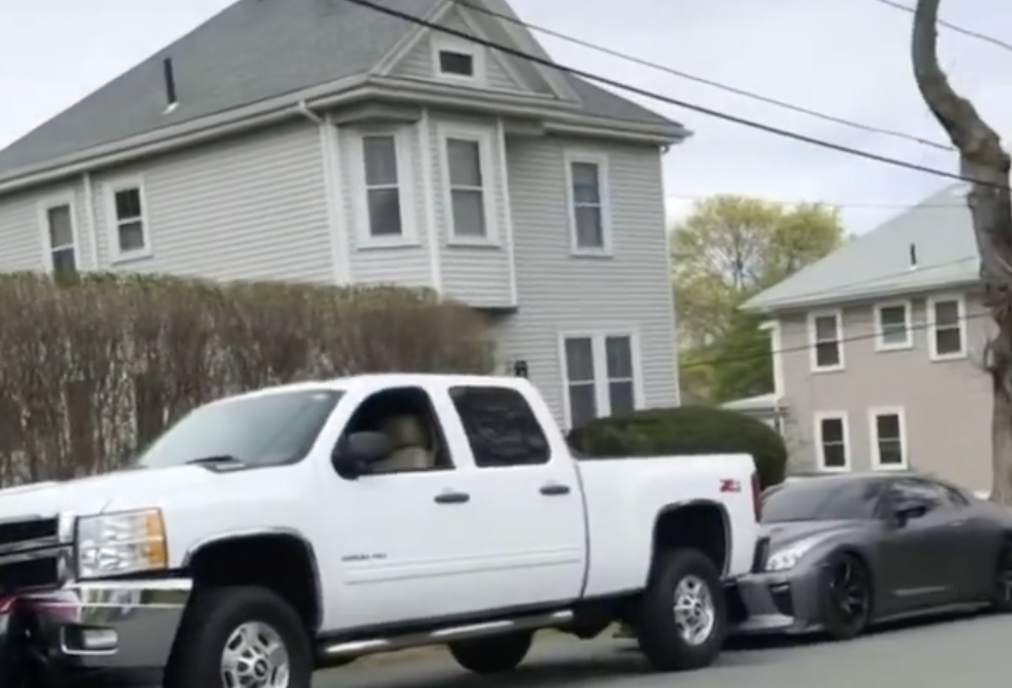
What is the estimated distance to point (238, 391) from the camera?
61.0ft

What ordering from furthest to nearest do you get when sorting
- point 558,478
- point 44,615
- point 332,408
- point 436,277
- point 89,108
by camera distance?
point 89,108, point 436,277, point 558,478, point 332,408, point 44,615

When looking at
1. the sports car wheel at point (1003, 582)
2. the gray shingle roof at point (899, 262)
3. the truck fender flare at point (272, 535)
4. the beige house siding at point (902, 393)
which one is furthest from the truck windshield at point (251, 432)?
the gray shingle roof at point (899, 262)

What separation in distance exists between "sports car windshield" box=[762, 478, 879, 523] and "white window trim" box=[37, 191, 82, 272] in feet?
59.2

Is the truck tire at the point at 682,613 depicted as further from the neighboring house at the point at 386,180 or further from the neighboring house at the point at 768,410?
the neighboring house at the point at 768,410

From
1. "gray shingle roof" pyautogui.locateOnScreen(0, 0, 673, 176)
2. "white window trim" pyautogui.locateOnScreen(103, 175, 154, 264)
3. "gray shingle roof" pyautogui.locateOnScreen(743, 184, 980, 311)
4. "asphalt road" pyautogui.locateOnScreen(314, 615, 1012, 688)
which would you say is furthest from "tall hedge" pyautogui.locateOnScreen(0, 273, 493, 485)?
"gray shingle roof" pyautogui.locateOnScreen(743, 184, 980, 311)

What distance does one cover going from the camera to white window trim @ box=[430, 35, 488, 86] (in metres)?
28.0

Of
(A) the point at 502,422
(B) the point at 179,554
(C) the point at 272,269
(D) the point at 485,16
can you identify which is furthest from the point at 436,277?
(B) the point at 179,554

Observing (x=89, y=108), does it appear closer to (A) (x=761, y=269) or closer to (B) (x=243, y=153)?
(B) (x=243, y=153)

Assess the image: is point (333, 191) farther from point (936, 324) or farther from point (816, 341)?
point (816, 341)

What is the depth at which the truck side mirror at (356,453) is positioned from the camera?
10.5 metres

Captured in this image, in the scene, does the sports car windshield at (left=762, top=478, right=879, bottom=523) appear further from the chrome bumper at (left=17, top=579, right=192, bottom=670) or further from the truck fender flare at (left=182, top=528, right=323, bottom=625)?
the chrome bumper at (left=17, top=579, right=192, bottom=670)

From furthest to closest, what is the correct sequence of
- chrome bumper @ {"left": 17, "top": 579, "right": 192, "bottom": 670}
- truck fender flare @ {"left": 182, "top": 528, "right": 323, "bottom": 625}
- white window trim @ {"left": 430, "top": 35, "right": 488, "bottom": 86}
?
white window trim @ {"left": 430, "top": 35, "right": 488, "bottom": 86} → truck fender flare @ {"left": 182, "top": 528, "right": 323, "bottom": 625} → chrome bumper @ {"left": 17, "top": 579, "right": 192, "bottom": 670}

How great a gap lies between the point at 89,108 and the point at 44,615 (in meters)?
24.8

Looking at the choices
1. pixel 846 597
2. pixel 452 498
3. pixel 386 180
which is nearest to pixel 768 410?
pixel 386 180
